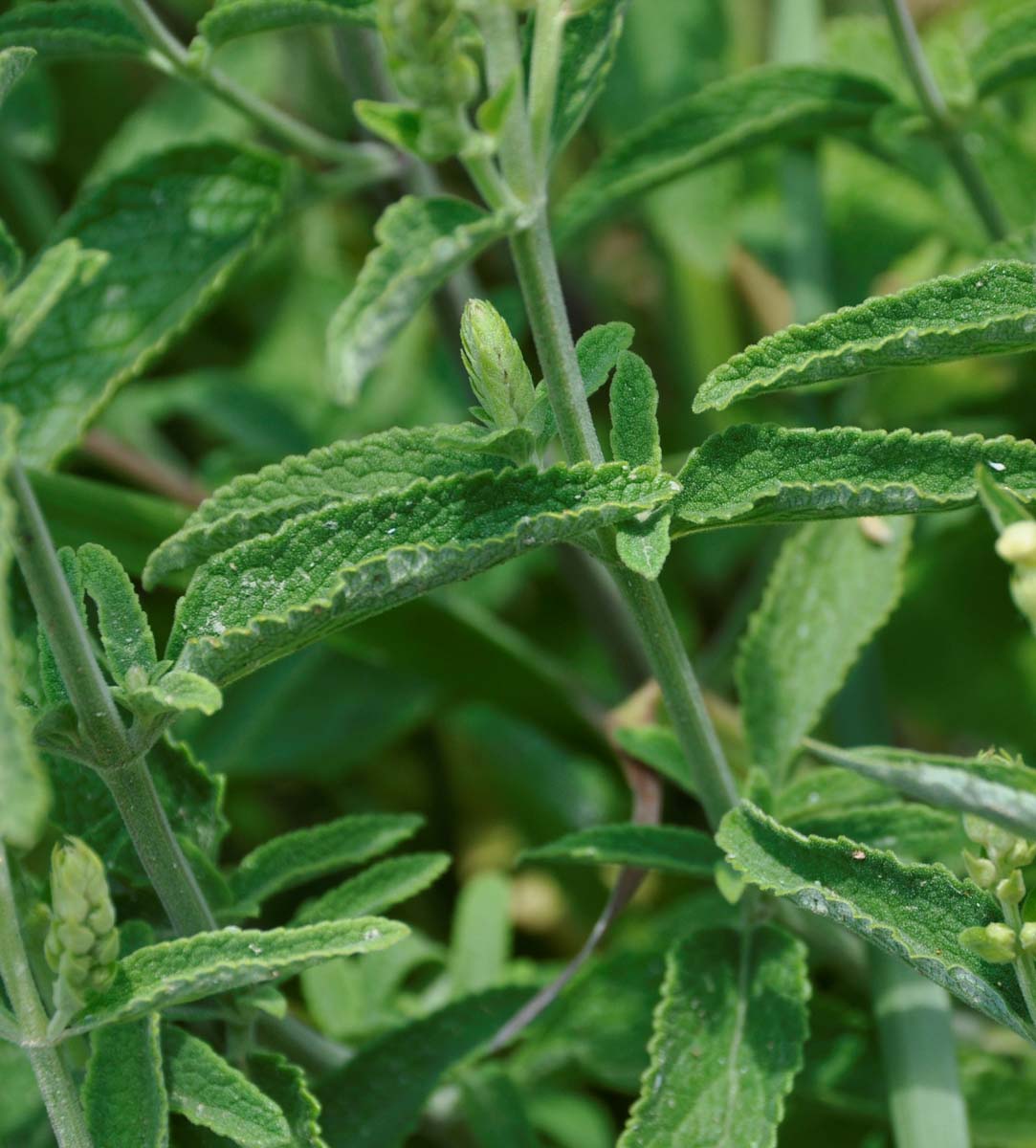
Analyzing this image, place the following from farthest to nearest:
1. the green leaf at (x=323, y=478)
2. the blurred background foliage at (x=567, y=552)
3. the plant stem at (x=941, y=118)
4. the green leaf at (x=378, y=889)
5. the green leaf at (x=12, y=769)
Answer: the blurred background foliage at (x=567, y=552)
the plant stem at (x=941, y=118)
the green leaf at (x=378, y=889)
the green leaf at (x=323, y=478)
the green leaf at (x=12, y=769)

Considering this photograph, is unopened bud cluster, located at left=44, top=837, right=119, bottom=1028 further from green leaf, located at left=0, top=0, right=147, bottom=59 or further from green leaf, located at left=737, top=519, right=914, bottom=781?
green leaf, located at left=0, top=0, right=147, bottom=59

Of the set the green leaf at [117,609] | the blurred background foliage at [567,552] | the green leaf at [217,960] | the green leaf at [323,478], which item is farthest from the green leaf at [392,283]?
the blurred background foliage at [567,552]

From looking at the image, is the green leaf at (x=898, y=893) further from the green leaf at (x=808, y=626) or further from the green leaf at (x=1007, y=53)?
the green leaf at (x=1007, y=53)

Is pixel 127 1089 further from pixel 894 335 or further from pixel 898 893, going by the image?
pixel 894 335

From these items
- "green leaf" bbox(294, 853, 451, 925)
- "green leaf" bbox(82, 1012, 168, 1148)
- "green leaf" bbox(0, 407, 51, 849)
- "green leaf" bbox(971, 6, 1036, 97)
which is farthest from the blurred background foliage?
"green leaf" bbox(0, 407, 51, 849)

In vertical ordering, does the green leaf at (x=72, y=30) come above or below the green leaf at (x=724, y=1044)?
above

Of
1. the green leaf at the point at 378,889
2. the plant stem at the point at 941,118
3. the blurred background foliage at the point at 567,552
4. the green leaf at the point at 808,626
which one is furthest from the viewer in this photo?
the blurred background foliage at the point at 567,552
